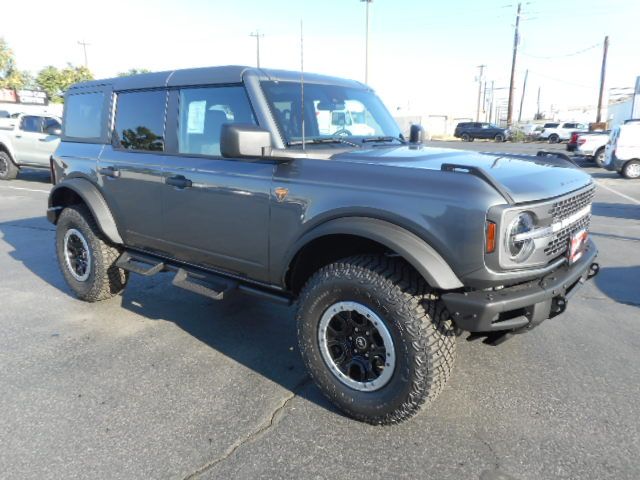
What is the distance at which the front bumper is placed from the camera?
236 centimetres

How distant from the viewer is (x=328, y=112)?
359 cm

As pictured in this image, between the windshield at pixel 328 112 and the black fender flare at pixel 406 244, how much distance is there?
79cm

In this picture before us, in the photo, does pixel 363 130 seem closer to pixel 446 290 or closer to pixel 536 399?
pixel 446 290

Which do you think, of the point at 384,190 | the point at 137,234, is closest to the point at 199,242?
the point at 137,234

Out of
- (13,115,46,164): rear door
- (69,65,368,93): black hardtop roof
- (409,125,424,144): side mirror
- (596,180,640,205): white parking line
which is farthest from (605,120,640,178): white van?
(13,115,46,164): rear door

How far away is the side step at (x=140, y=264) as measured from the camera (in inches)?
157

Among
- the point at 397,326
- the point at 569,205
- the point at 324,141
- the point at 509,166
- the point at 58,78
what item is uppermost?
the point at 58,78

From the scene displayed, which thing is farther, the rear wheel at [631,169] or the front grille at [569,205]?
the rear wheel at [631,169]

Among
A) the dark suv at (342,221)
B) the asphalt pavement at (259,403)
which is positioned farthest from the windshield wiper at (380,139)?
the asphalt pavement at (259,403)

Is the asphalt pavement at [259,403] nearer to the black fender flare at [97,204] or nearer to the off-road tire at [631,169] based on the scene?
the black fender flare at [97,204]

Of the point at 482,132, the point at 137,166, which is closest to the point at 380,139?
the point at 137,166

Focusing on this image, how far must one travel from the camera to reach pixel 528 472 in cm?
241

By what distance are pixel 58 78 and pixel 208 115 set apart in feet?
174

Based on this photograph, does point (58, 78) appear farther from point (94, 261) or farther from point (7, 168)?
point (94, 261)
